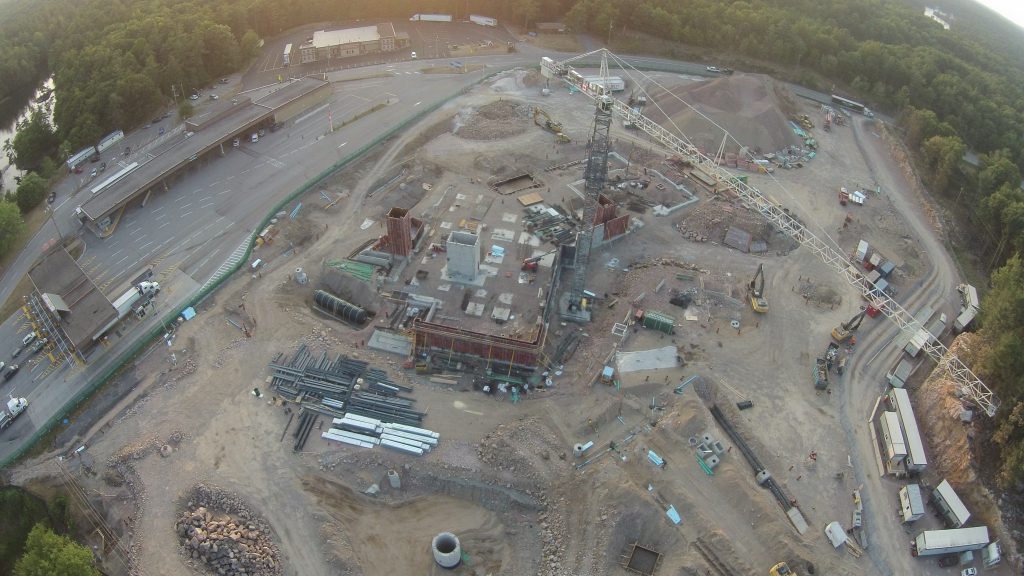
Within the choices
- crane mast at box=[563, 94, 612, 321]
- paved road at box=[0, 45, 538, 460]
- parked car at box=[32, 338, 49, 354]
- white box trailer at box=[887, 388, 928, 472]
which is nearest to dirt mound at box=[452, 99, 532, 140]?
paved road at box=[0, 45, 538, 460]

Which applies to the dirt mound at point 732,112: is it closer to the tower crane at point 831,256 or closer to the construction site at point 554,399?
the tower crane at point 831,256

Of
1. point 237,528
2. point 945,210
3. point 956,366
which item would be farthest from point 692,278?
point 237,528

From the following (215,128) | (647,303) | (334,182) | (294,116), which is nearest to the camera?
(647,303)

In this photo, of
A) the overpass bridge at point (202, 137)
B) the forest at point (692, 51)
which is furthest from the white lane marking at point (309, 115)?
the forest at point (692, 51)

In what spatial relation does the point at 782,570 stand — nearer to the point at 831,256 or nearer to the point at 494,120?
the point at 831,256

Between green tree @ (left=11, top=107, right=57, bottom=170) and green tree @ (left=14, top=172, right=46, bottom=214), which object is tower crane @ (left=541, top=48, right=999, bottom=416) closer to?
green tree @ (left=14, top=172, right=46, bottom=214)

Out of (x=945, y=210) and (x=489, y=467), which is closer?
(x=489, y=467)

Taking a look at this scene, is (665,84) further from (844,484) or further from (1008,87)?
(844,484)
